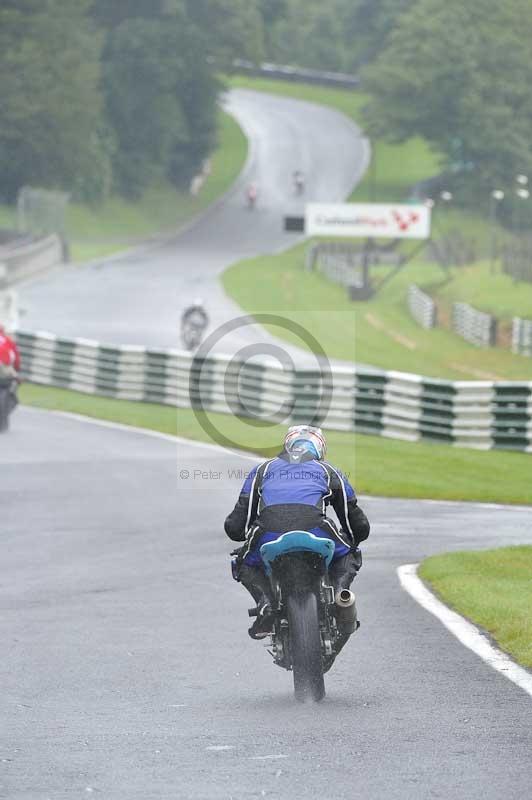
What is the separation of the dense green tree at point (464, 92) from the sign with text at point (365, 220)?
3070 centimetres

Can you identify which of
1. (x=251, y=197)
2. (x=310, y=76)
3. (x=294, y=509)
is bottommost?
(x=310, y=76)

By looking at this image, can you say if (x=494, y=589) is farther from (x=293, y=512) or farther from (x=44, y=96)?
(x=44, y=96)

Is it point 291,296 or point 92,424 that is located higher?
point 92,424

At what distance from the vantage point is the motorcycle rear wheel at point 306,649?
9102 millimetres

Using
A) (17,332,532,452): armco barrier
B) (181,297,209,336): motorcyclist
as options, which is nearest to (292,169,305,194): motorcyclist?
(181,297,209,336): motorcyclist

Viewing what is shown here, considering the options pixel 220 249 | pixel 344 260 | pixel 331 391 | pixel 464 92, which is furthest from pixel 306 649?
pixel 464 92

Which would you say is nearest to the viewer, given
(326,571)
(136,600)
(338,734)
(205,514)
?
(338,734)

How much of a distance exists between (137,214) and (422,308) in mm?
37855

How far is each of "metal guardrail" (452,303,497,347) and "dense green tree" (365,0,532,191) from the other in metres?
45.9

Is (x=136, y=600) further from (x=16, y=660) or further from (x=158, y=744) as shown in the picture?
(x=158, y=744)

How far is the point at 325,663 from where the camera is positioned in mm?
9492

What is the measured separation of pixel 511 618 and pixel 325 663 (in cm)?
256

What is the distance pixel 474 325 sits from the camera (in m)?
62.8

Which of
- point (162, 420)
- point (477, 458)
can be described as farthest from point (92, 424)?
point (477, 458)
